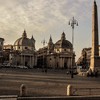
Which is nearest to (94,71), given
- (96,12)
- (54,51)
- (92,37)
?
(92,37)

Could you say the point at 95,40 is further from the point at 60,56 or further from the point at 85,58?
the point at 60,56

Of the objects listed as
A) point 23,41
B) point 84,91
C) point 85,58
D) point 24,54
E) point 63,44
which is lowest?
point 84,91

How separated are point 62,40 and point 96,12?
98.5 meters

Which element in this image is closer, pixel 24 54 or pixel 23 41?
pixel 24 54

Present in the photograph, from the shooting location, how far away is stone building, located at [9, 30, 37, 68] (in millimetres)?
139875

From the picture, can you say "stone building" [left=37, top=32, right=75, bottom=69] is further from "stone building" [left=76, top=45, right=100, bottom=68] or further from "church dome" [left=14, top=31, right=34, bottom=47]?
"church dome" [left=14, top=31, right=34, bottom=47]

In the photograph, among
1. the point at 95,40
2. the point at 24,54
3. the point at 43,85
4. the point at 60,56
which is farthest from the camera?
the point at 60,56

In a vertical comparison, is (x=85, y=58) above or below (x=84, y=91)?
above

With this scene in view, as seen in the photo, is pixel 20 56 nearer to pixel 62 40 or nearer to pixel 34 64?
pixel 34 64

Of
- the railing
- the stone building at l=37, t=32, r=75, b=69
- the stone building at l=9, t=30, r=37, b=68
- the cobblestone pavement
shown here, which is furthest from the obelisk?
the stone building at l=37, t=32, r=75, b=69

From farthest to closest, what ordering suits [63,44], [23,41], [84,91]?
[63,44] → [23,41] → [84,91]

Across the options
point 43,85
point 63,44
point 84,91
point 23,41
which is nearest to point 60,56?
point 63,44

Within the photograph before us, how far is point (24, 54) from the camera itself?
14388 cm

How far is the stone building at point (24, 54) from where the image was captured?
13988 cm
